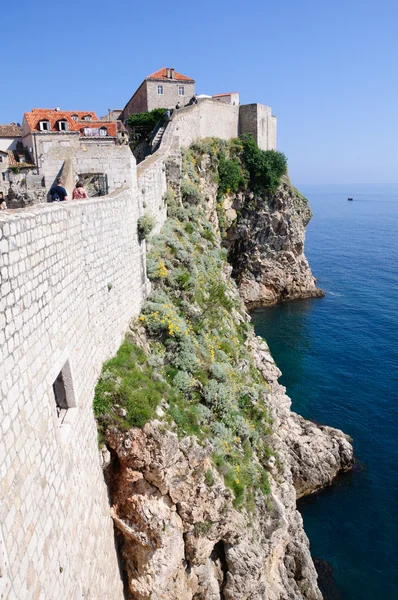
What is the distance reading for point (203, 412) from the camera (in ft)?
40.7

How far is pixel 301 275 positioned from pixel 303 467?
29116 mm

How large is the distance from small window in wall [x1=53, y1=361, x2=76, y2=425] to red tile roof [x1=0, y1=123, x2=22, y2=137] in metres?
33.2

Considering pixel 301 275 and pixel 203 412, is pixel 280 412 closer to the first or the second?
pixel 203 412

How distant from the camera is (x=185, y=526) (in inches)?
416

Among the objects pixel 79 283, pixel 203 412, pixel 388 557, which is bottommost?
pixel 388 557

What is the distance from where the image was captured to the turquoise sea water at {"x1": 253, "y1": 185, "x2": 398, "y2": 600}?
1881cm

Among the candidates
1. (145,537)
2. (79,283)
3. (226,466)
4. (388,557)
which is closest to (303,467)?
(388,557)

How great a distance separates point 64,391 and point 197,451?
4481mm

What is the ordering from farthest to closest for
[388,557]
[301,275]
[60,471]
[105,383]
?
[301,275]
[388,557]
[105,383]
[60,471]

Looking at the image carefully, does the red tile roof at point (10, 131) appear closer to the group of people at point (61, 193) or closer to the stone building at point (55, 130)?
the stone building at point (55, 130)

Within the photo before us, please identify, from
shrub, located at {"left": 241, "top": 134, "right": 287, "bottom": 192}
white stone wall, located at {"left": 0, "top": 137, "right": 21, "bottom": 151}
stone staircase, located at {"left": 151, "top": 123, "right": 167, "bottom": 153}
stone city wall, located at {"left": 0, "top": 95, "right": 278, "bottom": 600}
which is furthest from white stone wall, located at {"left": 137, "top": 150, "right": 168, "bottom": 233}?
shrub, located at {"left": 241, "top": 134, "right": 287, "bottom": 192}

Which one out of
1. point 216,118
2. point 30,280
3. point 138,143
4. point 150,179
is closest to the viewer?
point 30,280

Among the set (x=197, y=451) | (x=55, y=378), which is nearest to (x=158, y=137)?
(x=197, y=451)

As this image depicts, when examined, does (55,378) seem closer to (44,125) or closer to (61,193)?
(61,193)
